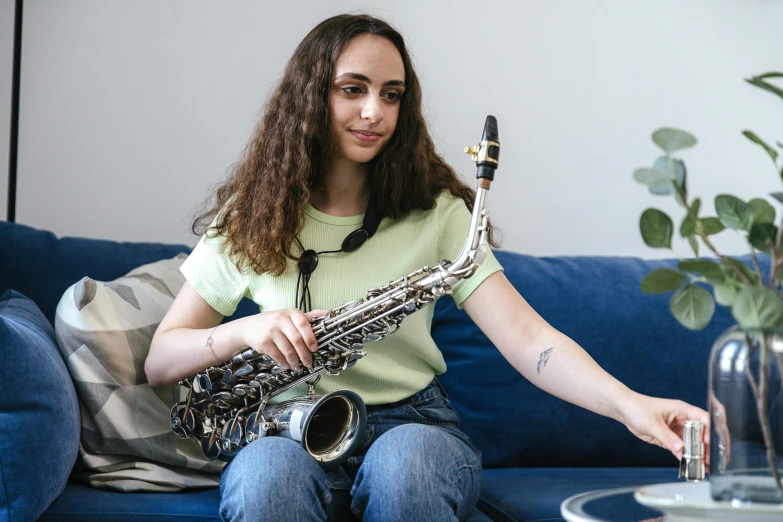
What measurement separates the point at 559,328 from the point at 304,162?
2.53 feet

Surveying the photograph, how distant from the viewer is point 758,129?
2.81 metres

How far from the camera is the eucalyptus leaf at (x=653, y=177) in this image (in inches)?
35.2

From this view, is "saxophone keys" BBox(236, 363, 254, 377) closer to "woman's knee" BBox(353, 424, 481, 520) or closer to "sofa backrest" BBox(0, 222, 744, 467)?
"woman's knee" BBox(353, 424, 481, 520)

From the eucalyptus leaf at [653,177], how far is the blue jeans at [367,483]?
664mm

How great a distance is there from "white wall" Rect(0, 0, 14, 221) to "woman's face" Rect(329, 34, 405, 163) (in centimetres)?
114

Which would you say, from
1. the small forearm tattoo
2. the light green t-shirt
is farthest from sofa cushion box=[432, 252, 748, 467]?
the small forearm tattoo

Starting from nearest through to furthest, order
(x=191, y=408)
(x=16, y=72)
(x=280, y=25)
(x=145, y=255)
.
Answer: (x=191, y=408) → (x=145, y=255) → (x=16, y=72) → (x=280, y=25)

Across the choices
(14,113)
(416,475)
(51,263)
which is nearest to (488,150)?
(416,475)

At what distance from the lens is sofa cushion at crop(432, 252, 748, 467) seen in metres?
2.05

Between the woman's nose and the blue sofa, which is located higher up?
the woman's nose

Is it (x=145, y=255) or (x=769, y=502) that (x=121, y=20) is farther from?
(x=769, y=502)

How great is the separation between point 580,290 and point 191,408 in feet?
3.31

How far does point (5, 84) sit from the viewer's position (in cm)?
238

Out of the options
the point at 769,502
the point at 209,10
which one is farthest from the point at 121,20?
the point at 769,502
